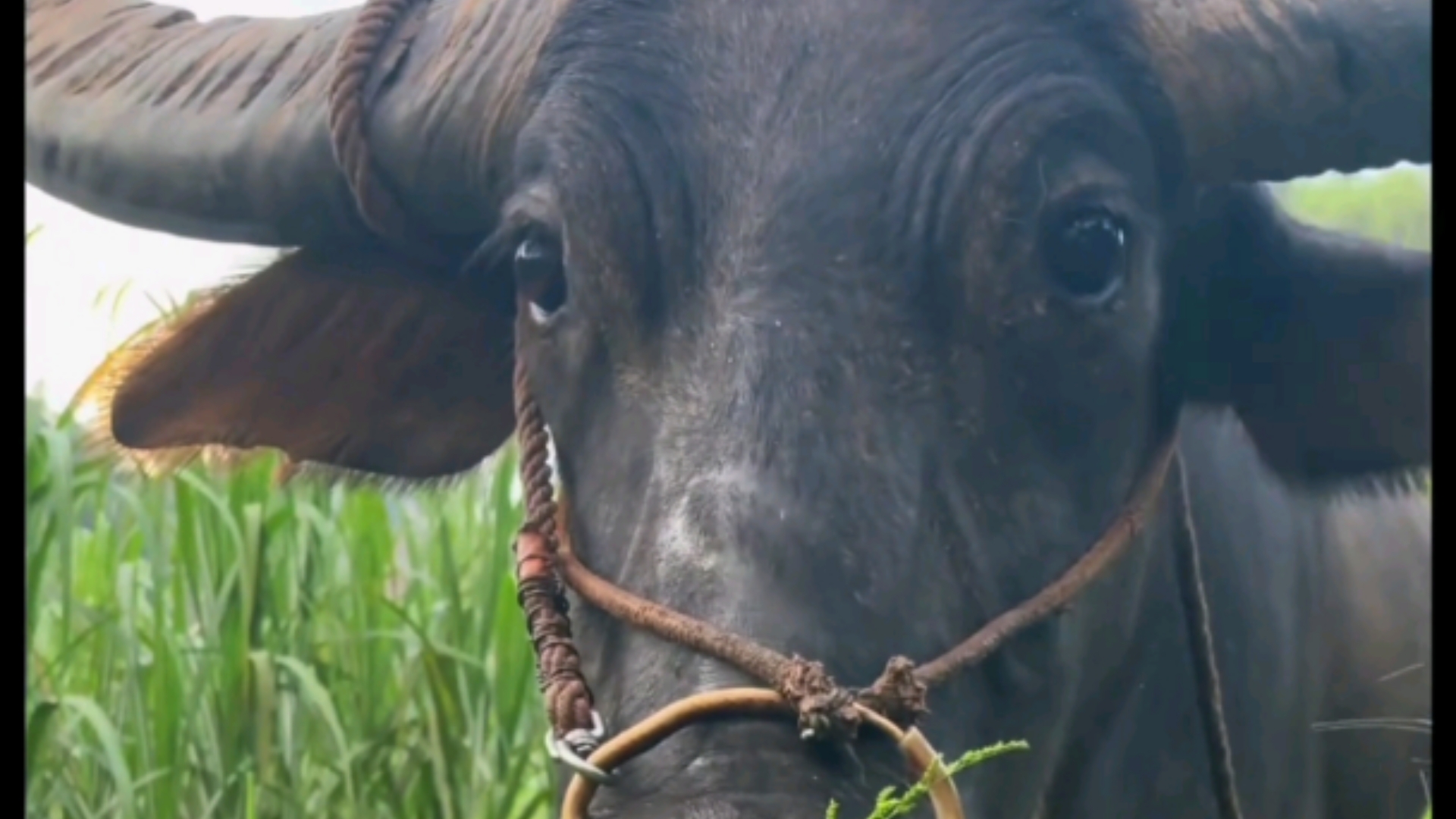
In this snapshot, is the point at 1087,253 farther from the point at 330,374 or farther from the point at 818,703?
the point at 330,374

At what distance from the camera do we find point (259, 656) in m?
3.93

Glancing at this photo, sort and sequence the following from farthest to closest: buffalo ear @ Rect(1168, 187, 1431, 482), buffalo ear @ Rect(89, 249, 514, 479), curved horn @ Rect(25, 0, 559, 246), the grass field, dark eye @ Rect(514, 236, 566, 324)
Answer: the grass field, buffalo ear @ Rect(89, 249, 514, 479), buffalo ear @ Rect(1168, 187, 1431, 482), curved horn @ Rect(25, 0, 559, 246), dark eye @ Rect(514, 236, 566, 324)

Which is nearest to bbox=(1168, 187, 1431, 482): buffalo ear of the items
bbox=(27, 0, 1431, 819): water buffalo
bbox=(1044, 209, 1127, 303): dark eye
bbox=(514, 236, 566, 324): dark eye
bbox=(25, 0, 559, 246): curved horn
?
bbox=(27, 0, 1431, 819): water buffalo

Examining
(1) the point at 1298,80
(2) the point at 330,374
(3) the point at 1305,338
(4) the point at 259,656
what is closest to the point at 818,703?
(1) the point at 1298,80

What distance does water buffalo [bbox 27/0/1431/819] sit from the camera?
225 centimetres

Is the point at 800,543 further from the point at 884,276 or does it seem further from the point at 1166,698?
the point at 1166,698

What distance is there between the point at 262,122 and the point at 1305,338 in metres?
1.39

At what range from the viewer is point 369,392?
10.6 feet

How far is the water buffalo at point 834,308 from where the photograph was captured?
2.25m

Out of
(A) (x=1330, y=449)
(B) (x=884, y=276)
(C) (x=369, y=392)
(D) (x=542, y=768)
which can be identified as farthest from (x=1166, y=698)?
(D) (x=542, y=768)

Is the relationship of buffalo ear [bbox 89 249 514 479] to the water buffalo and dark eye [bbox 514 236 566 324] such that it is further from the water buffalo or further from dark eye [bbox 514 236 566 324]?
dark eye [bbox 514 236 566 324]

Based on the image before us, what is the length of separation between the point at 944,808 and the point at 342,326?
1397mm

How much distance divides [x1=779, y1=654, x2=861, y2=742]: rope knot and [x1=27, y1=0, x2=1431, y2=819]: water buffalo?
31mm

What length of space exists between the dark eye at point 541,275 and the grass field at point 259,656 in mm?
970
